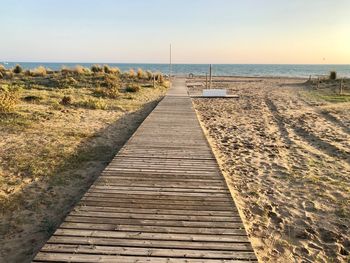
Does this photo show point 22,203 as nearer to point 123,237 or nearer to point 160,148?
point 123,237

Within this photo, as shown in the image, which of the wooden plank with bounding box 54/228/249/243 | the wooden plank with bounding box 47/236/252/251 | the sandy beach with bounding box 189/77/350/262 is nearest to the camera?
the wooden plank with bounding box 47/236/252/251

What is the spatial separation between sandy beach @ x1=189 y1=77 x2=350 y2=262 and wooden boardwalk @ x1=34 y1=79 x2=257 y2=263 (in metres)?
0.59

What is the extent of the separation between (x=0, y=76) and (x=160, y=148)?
22.9m

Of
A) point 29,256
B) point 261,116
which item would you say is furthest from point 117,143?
point 261,116

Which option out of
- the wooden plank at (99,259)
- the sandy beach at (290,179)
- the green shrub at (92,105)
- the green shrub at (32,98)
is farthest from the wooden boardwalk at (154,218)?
the green shrub at (32,98)

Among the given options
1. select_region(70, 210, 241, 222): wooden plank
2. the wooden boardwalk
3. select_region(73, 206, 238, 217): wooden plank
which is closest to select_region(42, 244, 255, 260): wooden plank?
the wooden boardwalk

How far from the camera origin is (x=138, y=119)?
1259cm

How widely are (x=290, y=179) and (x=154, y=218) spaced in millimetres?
3463

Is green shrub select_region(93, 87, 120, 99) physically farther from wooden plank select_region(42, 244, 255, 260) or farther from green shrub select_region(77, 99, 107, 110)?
wooden plank select_region(42, 244, 255, 260)

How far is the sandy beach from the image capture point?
4.20 m

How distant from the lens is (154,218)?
3941 mm

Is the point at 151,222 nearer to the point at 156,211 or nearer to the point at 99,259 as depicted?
the point at 156,211

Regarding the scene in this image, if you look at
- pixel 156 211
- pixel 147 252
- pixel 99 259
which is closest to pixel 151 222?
pixel 156 211

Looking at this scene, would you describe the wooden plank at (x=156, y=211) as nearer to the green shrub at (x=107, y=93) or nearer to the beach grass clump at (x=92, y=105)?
the beach grass clump at (x=92, y=105)
